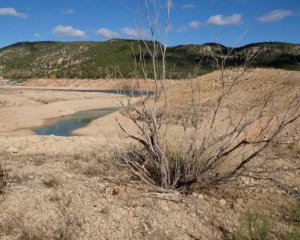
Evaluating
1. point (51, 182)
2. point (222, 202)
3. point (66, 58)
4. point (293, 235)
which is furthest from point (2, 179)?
point (66, 58)

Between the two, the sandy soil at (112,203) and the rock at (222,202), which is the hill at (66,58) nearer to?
the sandy soil at (112,203)

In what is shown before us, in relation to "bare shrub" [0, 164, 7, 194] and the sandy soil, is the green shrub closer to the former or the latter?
the sandy soil

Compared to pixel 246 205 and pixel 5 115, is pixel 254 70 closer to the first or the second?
pixel 5 115

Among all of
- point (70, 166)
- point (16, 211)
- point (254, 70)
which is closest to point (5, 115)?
point (254, 70)

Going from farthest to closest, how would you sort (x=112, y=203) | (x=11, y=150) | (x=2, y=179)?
(x=11, y=150) < (x=2, y=179) < (x=112, y=203)

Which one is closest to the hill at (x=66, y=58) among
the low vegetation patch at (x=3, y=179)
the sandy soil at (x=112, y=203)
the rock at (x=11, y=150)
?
the rock at (x=11, y=150)

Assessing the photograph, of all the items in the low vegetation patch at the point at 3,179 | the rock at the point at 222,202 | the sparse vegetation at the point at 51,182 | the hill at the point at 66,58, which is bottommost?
the hill at the point at 66,58

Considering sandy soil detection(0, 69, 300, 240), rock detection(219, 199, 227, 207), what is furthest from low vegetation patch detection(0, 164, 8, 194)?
rock detection(219, 199, 227, 207)

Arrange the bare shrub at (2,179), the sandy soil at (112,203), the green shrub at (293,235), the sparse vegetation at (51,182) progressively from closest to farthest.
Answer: the green shrub at (293,235)
the sandy soil at (112,203)
the bare shrub at (2,179)
the sparse vegetation at (51,182)

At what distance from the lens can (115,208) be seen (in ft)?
19.8

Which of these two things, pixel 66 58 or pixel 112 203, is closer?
pixel 112 203

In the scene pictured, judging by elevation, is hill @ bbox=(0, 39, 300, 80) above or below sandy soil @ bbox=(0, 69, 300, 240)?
below

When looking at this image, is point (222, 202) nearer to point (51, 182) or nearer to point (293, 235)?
point (293, 235)

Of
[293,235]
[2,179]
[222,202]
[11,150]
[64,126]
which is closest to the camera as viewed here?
[293,235]
